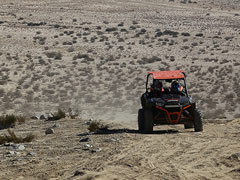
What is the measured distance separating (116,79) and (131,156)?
22.7m

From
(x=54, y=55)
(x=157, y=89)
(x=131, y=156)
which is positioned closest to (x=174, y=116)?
(x=157, y=89)

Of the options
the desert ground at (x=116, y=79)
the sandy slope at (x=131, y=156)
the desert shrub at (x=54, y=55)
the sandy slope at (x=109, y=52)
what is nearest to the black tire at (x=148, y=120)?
the sandy slope at (x=131, y=156)

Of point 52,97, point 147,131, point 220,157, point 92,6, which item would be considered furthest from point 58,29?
point 220,157

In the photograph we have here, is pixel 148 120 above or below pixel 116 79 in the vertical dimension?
above

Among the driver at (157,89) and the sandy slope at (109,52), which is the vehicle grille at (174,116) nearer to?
the driver at (157,89)

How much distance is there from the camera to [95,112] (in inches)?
1035

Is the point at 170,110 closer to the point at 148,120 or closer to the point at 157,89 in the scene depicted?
the point at 148,120

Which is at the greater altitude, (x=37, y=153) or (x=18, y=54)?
(x=37, y=153)

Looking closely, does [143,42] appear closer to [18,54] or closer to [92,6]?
[18,54]

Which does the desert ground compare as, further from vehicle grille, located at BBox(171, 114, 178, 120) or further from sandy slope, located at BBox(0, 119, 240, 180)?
vehicle grille, located at BBox(171, 114, 178, 120)

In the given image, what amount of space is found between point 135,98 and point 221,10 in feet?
171

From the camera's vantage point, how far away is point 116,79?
115ft

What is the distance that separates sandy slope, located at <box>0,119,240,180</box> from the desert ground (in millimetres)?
23

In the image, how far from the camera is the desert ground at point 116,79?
12164 millimetres
